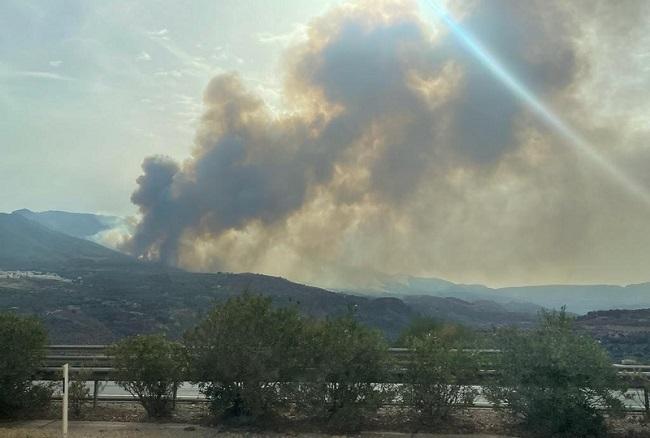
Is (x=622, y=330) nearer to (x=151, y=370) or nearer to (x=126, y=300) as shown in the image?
(x=151, y=370)

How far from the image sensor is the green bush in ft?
33.7

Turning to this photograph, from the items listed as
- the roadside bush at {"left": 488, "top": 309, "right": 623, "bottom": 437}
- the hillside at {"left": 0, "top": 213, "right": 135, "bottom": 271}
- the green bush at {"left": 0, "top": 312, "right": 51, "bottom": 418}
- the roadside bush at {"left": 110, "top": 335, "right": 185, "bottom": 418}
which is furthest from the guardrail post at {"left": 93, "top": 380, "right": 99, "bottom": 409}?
the hillside at {"left": 0, "top": 213, "right": 135, "bottom": 271}

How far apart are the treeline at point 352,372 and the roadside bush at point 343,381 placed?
0.05 ft

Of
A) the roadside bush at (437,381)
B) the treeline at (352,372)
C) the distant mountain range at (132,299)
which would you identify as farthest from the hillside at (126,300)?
the roadside bush at (437,381)

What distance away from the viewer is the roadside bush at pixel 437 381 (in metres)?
9.48

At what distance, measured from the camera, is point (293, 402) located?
961cm

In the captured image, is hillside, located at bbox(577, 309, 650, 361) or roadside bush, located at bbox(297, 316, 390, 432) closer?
roadside bush, located at bbox(297, 316, 390, 432)

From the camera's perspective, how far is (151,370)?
10109 mm

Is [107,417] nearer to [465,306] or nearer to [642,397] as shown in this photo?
[642,397]

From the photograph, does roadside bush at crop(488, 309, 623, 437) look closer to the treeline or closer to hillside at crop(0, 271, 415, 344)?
the treeline

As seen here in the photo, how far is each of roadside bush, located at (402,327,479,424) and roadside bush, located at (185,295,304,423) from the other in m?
1.91

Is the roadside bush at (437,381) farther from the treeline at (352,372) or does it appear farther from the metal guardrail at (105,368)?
the metal guardrail at (105,368)

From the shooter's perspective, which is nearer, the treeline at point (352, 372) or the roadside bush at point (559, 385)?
the roadside bush at point (559, 385)

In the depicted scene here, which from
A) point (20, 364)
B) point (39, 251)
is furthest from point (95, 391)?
point (39, 251)
